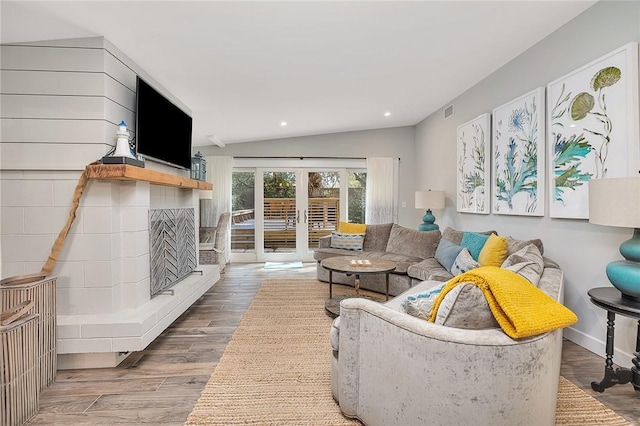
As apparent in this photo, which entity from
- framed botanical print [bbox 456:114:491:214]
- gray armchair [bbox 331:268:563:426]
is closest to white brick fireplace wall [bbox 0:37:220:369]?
gray armchair [bbox 331:268:563:426]

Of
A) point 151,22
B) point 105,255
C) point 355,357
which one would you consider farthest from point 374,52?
point 105,255

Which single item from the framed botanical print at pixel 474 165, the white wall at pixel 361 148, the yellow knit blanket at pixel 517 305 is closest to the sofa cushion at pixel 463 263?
the framed botanical print at pixel 474 165

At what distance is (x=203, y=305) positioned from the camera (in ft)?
12.0

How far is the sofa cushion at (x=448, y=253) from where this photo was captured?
11.2 feet

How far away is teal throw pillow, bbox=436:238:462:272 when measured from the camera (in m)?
3.43

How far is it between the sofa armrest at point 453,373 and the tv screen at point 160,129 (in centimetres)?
246

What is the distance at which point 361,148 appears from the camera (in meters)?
6.39

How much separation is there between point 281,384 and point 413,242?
115 inches

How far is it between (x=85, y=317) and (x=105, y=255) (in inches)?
18.2

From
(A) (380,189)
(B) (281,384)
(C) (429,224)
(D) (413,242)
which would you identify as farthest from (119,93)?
(A) (380,189)

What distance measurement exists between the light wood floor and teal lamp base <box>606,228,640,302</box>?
0.68m

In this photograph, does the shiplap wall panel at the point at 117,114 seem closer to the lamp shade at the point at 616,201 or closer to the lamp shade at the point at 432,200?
the lamp shade at the point at 616,201

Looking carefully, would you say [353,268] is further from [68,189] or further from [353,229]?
[68,189]

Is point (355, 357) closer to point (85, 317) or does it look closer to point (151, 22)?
point (85, 317)
